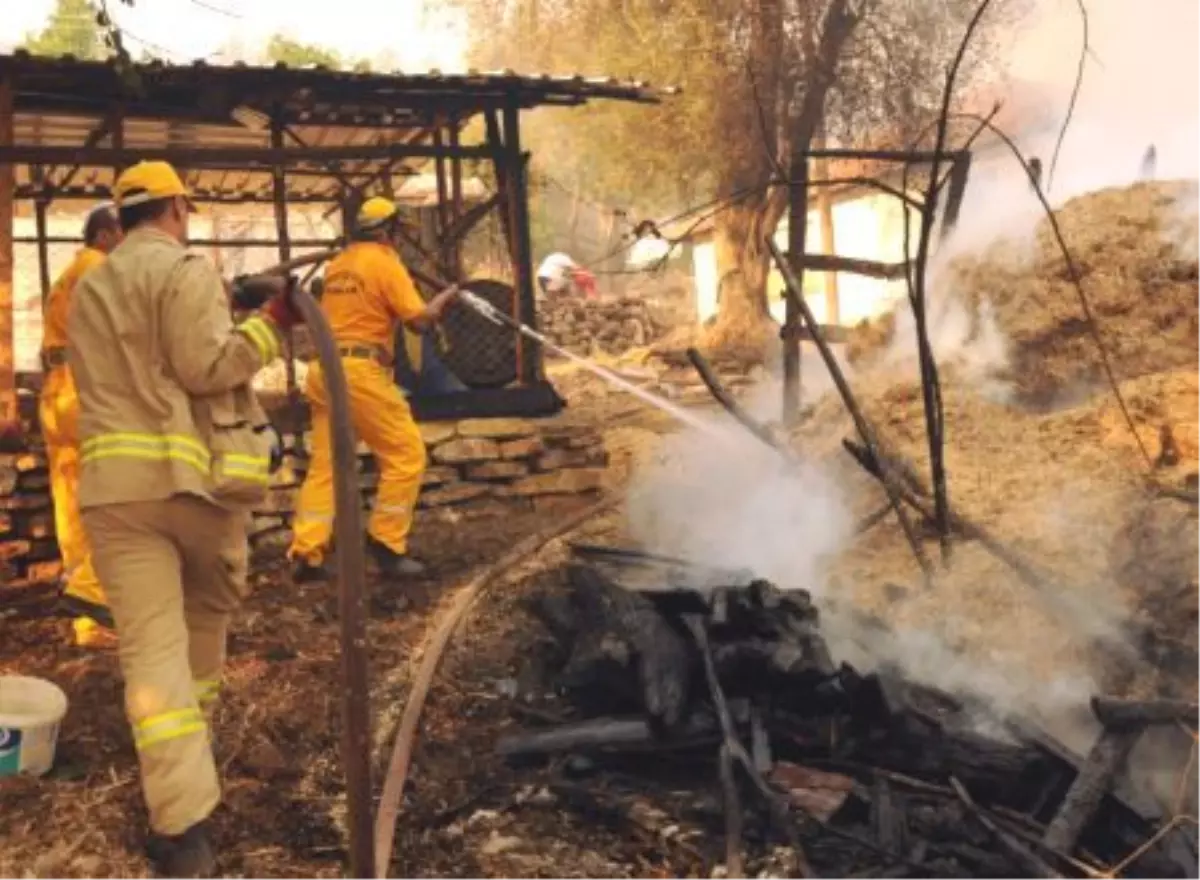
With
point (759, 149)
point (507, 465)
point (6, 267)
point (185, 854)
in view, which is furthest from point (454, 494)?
point (759, 149)

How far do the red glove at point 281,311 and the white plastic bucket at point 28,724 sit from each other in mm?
1712

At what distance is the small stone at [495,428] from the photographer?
8680 millimetres

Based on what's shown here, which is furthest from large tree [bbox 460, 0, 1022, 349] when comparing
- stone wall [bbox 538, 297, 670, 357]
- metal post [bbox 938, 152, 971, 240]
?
metal post [bbox 938, 152, 971, 240]

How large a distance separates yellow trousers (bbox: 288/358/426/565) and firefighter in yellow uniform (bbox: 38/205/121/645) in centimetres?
128

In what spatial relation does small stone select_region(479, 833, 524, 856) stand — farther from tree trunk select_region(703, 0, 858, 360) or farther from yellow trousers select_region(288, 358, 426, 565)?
tree trunk select_region(703, 0, 858, 360)

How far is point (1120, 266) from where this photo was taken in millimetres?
7477

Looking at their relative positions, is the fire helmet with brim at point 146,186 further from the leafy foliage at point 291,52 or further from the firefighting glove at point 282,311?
the leafy foliage at point 291,52

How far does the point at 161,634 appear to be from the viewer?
3.49 metres

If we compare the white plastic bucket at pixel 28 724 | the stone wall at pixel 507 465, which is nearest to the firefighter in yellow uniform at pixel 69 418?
the white plastic bucket at pixel 28 724

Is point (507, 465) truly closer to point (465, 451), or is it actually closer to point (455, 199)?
point (465, 451)

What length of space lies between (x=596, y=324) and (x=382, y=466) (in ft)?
54.8

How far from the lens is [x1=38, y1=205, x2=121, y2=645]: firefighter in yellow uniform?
5465 mm

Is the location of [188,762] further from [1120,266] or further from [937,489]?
[1120,266]

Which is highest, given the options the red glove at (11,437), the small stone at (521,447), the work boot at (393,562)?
the red glove at (11,437)
